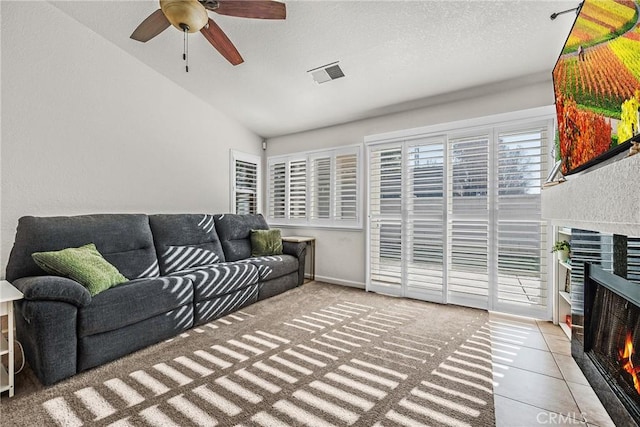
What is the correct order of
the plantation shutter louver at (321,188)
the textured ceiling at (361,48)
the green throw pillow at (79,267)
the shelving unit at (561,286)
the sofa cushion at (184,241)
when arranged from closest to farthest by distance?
the green throw pillow at (79,267)
the textured ceiling at (361,48)
the shelving unit at (561,286)
the sofa cushion at (184,241)
the plantation shutter louver at (321,188)

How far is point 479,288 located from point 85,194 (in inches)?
167

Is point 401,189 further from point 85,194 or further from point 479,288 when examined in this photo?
point 85,194

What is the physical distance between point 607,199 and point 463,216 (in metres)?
2.23

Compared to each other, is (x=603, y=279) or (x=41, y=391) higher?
(x=603, y=279)

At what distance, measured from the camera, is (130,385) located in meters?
1.81

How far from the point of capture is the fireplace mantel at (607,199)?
91 cm

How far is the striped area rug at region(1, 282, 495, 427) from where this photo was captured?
5.08ft

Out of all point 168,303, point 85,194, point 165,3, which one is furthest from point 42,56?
point 168,303

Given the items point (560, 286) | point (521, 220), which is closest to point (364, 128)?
point (521, 220)

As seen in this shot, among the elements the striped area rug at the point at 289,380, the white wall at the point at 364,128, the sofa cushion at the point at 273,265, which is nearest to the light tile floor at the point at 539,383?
the striped area rug at the point at 289,380

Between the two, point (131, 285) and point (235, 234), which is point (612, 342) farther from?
point (235, 234)

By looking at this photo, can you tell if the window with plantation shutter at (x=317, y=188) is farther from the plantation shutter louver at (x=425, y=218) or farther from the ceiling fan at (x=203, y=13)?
the ceiling fan at (x=203, y=13)

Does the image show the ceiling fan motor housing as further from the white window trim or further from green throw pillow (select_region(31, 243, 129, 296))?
the white window trim

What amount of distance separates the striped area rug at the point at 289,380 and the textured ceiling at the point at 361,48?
2.52m
